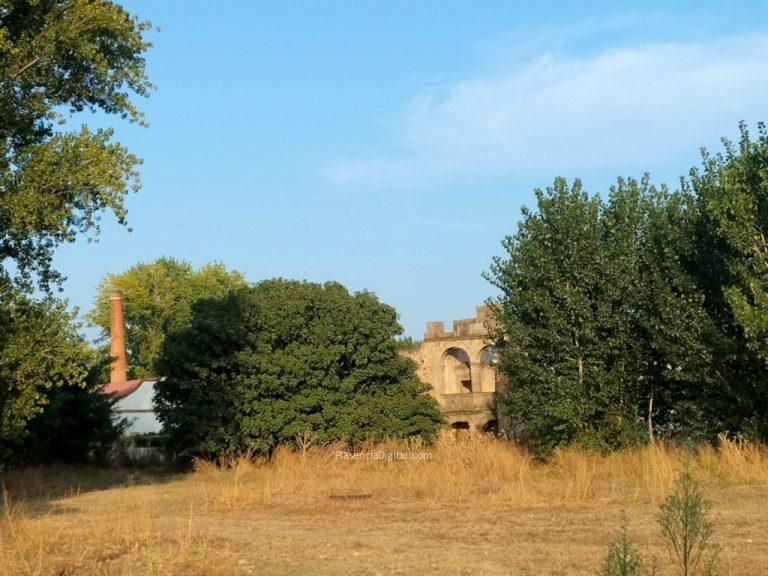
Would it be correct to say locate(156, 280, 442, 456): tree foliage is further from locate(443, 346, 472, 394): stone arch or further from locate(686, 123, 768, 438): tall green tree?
locate(443, 346, 472, 394): stone arch

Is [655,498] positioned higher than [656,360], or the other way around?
[656,360]

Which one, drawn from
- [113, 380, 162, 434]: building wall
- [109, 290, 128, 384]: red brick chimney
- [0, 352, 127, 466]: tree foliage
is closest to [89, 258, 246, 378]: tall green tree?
[109, 290, 128, 384]: red brick chimney

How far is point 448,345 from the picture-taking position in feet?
143

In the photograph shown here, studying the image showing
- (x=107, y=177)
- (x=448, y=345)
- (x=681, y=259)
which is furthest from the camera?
(x=448, y=345)

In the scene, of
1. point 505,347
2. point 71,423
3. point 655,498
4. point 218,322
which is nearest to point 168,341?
point 218,322

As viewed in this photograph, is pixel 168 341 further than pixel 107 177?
Yes

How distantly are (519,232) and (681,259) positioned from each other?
4075 mm

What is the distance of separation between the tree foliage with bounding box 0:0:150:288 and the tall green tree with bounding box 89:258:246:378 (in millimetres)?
55053

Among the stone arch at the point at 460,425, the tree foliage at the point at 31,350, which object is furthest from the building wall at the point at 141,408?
the tree foliage at the point at 31,350

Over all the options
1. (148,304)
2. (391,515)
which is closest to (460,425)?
(391,515)

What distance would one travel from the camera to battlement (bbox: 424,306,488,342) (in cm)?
4356

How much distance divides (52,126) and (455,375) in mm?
28512

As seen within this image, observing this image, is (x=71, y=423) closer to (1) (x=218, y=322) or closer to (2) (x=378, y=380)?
(1) (x=218, y=322)

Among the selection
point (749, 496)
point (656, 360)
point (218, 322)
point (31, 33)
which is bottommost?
point (749, 496)
